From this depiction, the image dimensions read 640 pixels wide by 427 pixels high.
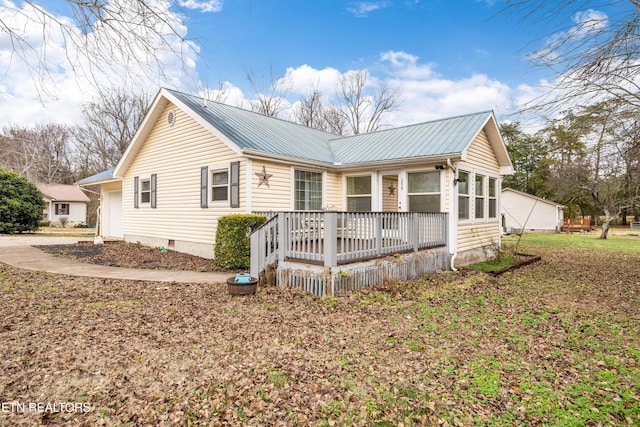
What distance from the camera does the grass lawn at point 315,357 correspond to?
292cm

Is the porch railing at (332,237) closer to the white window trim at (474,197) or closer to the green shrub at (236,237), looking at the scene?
the green shrub at (236,237)

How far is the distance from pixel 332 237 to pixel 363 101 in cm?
2526

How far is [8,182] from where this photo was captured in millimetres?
19391

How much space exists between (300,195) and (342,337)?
6443 mm

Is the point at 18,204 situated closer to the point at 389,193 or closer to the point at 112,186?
the point at 112,186

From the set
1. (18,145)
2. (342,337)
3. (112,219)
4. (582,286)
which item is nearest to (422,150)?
(582,286)

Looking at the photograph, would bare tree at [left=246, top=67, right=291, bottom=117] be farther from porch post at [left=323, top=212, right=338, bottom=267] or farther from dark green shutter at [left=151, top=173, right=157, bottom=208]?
porch post at [left=323, top=212, right=338, bottom=267]

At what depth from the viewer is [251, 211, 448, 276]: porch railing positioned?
20.8ft

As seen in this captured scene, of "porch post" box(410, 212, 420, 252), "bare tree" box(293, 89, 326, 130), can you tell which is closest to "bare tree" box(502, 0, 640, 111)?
"porch post" box(410, 212, 420, 252)

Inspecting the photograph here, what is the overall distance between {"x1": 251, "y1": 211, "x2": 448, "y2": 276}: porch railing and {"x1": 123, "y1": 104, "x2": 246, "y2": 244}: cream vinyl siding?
249 cm

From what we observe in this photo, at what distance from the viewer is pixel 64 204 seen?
3184 cm

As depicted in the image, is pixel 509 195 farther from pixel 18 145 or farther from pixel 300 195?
pixel 18 145

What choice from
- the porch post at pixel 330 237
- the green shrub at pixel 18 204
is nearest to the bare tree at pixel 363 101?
the green shrub at pixel 18 204

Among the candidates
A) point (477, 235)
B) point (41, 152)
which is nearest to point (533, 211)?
point (477, 235)
